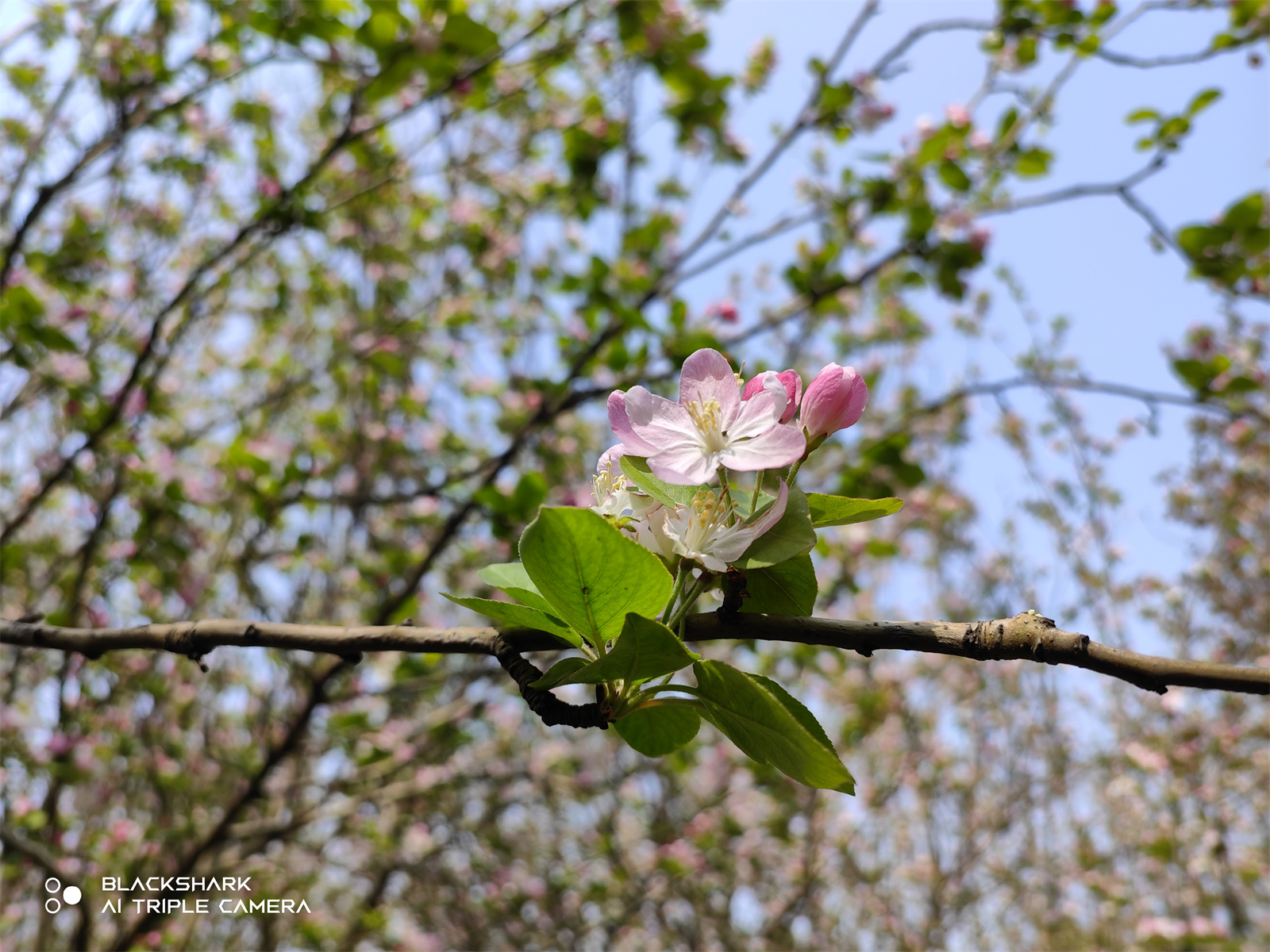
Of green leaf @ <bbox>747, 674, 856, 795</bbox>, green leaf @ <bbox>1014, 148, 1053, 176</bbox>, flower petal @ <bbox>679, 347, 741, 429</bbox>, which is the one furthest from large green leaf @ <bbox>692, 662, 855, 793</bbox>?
green leaf @ <bbox>1014, 148, 1053, 176</bbox>

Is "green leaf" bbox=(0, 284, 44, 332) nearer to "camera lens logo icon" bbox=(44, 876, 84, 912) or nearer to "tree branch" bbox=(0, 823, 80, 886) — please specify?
"tree branch" bbox=(0, 823, 80, 886)

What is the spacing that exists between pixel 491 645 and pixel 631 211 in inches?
147

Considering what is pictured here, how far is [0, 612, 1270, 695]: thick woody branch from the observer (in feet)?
1.53

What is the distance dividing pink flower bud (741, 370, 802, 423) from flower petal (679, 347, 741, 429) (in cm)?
2

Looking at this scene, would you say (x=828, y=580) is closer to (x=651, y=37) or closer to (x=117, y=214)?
(x=651, y=37)

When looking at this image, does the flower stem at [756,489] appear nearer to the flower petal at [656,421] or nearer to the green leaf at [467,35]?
the flower petal at [656,421]

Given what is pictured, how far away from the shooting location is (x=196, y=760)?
Result: 12.7ft

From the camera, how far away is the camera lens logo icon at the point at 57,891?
196 cm

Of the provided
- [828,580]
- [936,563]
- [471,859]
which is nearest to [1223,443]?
[936,563]

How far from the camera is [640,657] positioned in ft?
1.85

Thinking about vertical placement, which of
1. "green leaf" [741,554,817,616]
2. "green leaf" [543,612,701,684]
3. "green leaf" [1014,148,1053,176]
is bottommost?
"green leaf" [543,612,701,684]

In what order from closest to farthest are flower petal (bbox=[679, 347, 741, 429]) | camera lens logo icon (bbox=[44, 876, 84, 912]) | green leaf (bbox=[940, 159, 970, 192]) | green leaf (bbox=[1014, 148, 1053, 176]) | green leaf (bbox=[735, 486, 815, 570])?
green leaf (bbox=[735, 486, 815, 570]) → flower petal (bbox=[679, 347, 741, 429]) → camera lens logo icon (bbox=[44, 876, 84, 912]) → green leaf (bbox=[940, 159, 970, 192]) → green leaf (bbox=[1014, 148, 1053, 176])

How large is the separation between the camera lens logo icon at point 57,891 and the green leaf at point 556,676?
1993 mm

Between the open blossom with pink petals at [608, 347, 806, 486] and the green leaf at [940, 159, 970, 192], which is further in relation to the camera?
the green leaf at [940, 159, 970, 192]
